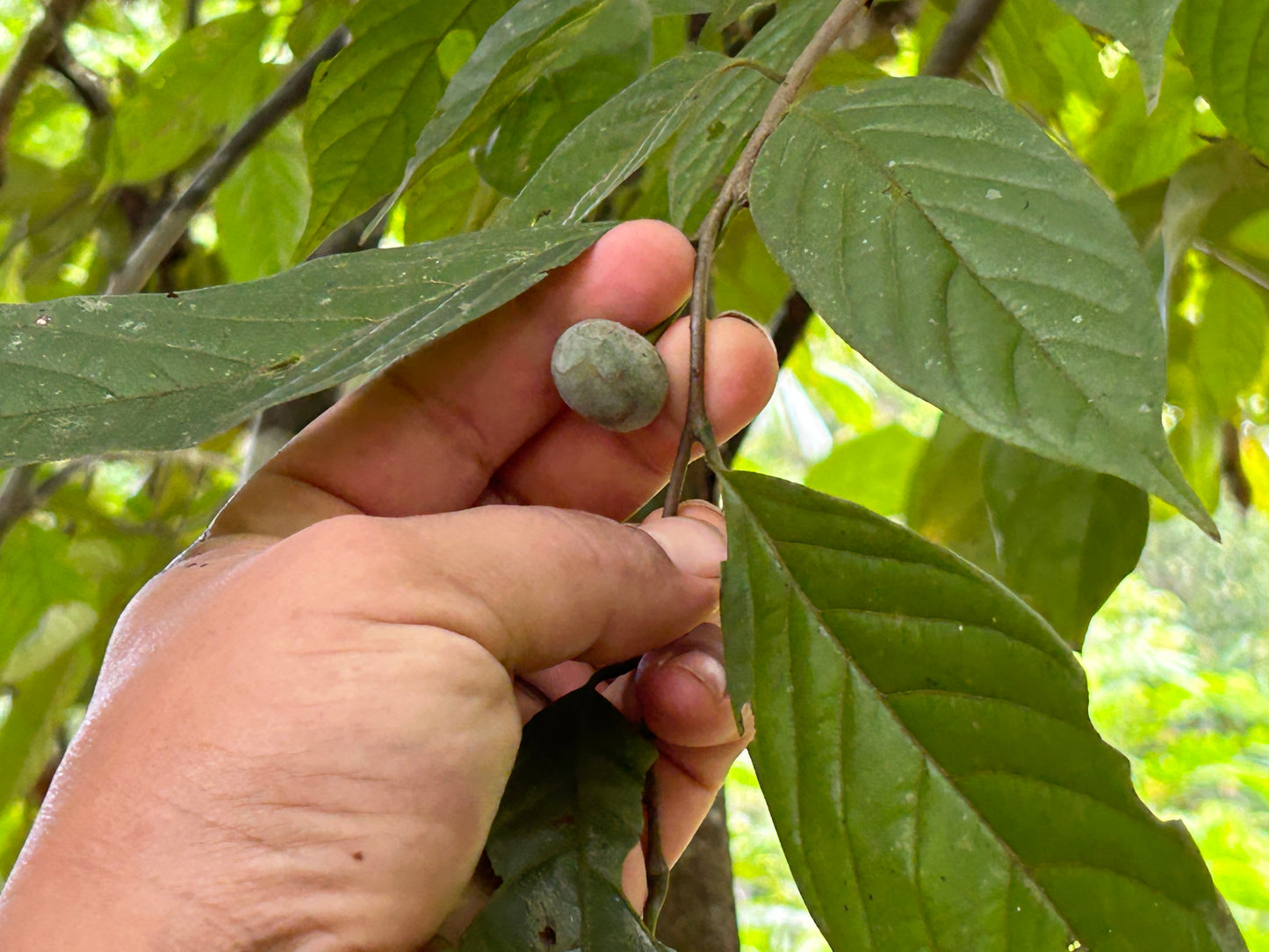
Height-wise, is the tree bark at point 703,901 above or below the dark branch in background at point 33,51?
below

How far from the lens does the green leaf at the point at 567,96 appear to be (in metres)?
0.64

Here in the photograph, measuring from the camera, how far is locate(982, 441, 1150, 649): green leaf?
0.67m

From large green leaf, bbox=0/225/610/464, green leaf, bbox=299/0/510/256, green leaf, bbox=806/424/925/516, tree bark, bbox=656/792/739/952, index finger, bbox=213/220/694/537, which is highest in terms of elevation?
large green leaf, bbox=0/225/610/464

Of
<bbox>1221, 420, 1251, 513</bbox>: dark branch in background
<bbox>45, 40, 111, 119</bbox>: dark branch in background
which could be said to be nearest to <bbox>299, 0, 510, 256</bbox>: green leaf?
<bbox>45, 40, 111, 119</bbox>: dark branch in background

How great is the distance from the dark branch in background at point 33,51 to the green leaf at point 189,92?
0.10 metres

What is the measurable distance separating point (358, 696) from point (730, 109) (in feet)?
1.18

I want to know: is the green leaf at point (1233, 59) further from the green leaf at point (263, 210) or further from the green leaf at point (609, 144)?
the green leaf at point (263, 210)

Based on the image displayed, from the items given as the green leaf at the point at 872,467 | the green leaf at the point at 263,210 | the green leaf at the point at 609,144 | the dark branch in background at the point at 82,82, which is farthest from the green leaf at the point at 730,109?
the dark branch in background at the point at 82,82

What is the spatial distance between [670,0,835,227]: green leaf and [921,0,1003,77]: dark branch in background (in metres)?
0.23

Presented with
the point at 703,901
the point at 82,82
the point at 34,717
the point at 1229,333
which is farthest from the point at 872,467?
the point at 82,82

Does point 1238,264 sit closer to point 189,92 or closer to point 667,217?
point 667,217

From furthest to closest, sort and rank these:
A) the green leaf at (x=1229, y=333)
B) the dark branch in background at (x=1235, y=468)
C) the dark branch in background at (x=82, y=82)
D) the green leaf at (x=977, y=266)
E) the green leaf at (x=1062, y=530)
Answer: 1. the dark branch in background at (x=82, y=82)
2. the dark branch in background at (x=1235, y=468)
3. the green leaf at (x=1229, y=333)
4. the green leaf at (x=1062, y=530)
5. the green leaf at (x=977, y=266)

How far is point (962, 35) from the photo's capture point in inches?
31.3

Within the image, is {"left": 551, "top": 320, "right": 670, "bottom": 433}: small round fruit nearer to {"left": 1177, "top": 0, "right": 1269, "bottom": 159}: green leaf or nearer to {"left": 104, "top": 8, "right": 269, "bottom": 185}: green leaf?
{"left": 1177, "top": 0, "right": 1269, "bottom": 159}: green leaf
